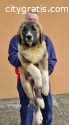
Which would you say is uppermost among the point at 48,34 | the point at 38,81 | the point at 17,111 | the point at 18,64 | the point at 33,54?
the point at 48,34

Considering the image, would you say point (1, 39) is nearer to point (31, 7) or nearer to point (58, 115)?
point (31, 7)

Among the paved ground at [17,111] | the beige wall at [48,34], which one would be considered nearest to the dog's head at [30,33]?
the paved ground at [17,111]

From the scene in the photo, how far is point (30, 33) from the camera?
2869 mm

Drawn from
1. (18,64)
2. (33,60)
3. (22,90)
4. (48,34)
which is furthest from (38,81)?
(48,34)

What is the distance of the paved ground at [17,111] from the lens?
4.44 metres

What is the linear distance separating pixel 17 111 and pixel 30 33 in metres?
2.26

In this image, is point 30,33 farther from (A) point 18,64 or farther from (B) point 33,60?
(A) point 18,64

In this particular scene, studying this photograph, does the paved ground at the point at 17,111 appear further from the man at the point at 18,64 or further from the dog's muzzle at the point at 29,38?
the dog's muzzle at the point at 29,38

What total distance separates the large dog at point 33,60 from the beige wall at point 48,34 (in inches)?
72.5

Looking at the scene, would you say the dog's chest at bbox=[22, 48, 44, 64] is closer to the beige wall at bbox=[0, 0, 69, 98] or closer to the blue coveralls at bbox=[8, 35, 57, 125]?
the blue coveralls at bbox=[8, 35, 57, 125]

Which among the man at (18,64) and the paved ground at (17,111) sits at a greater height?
the man at (18,64)

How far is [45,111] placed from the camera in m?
3.66

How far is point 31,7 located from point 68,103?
5.73ft

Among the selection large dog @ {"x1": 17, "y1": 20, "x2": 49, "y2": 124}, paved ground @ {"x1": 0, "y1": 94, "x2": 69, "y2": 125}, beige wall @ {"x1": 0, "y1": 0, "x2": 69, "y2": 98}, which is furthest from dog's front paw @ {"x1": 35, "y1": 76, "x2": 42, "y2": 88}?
beige wall @ {"x1": 0, "y1": 0, "x2": 69, "y2": 98}
